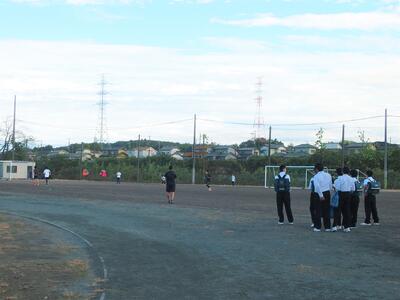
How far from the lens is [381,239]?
13.3 metres

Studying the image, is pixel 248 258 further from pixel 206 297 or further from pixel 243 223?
pixel 243 223

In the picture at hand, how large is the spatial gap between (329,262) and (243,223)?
6671mm

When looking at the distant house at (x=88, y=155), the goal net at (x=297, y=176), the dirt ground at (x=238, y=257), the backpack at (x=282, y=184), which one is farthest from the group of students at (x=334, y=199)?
the distant house at (x=88, y=155)

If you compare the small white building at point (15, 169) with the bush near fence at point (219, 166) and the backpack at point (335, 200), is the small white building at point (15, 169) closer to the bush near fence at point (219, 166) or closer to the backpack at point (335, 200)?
the bush near fence at point (219, 166)

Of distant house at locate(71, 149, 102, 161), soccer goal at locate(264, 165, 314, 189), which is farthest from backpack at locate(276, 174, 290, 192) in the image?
distant house at locate(71, 149, 102, 161)

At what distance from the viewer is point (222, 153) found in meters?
135

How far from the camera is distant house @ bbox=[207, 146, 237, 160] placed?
125 metres

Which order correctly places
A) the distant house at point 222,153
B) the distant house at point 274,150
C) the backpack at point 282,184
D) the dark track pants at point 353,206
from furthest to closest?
the distant house at point 222,153 < the distant house at point 274,150 < the backpack at point 282,184 < the dark track pants at point 353,206

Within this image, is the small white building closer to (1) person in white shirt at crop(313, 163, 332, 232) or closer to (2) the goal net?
(2) the goal net

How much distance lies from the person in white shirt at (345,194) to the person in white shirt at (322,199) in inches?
15.1

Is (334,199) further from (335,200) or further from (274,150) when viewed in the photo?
(274,150)

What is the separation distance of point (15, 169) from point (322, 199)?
217ft

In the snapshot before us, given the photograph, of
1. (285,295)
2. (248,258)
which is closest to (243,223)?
(248,258)

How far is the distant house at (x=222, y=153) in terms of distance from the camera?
125325 mm
